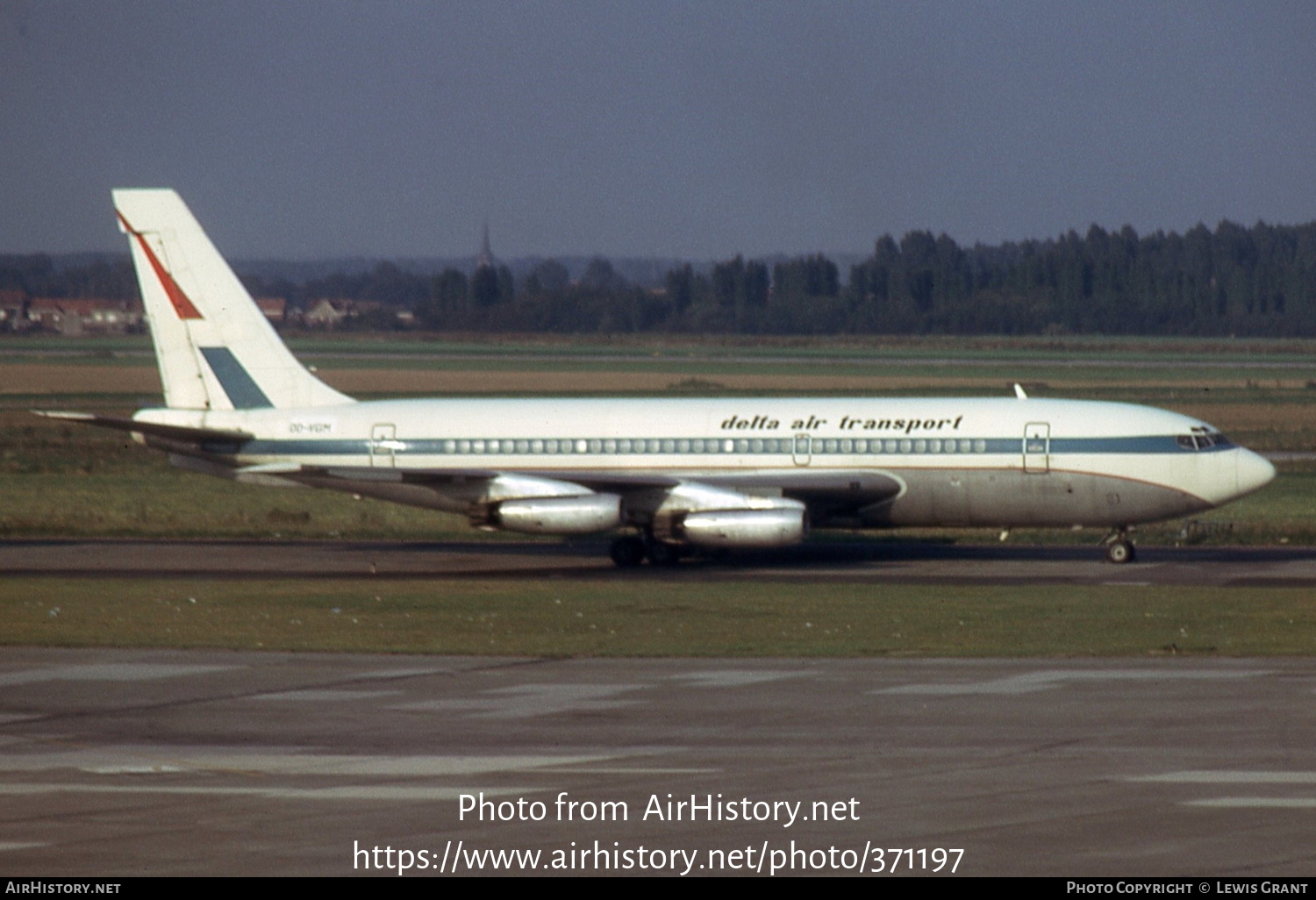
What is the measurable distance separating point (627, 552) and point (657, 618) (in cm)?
949

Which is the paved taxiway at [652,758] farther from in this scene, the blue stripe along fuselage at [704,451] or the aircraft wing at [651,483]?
the blue stripe along fuselage at [704,451]

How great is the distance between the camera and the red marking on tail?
4075 centimetres

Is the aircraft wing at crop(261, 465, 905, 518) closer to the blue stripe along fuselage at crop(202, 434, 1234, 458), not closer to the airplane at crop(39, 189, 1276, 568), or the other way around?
the airplane at crop(39, 189, 1276, 568)

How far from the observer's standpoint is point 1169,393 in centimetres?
9700

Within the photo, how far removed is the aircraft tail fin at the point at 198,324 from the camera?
1597 inches

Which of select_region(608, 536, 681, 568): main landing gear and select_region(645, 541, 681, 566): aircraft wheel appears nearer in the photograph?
select_region(608, 536, 681, 568): main landing gear

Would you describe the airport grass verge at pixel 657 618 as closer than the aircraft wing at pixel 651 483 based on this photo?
Yes

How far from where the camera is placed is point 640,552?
1519 inches

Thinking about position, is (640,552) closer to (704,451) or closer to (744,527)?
(704,451)

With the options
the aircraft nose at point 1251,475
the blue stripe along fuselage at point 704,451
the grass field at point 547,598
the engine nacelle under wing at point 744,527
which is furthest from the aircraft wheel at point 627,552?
the aircraft nose at point 1251,475

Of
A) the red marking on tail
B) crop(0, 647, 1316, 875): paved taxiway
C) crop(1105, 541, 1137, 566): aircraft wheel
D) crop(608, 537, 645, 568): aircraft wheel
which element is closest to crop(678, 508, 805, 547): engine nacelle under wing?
crop(608, 537, 645, 568): aircraft wheel

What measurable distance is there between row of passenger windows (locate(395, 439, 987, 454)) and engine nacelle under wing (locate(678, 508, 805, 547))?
2.24 m

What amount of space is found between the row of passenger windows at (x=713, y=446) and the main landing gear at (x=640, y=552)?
83.4 inches
